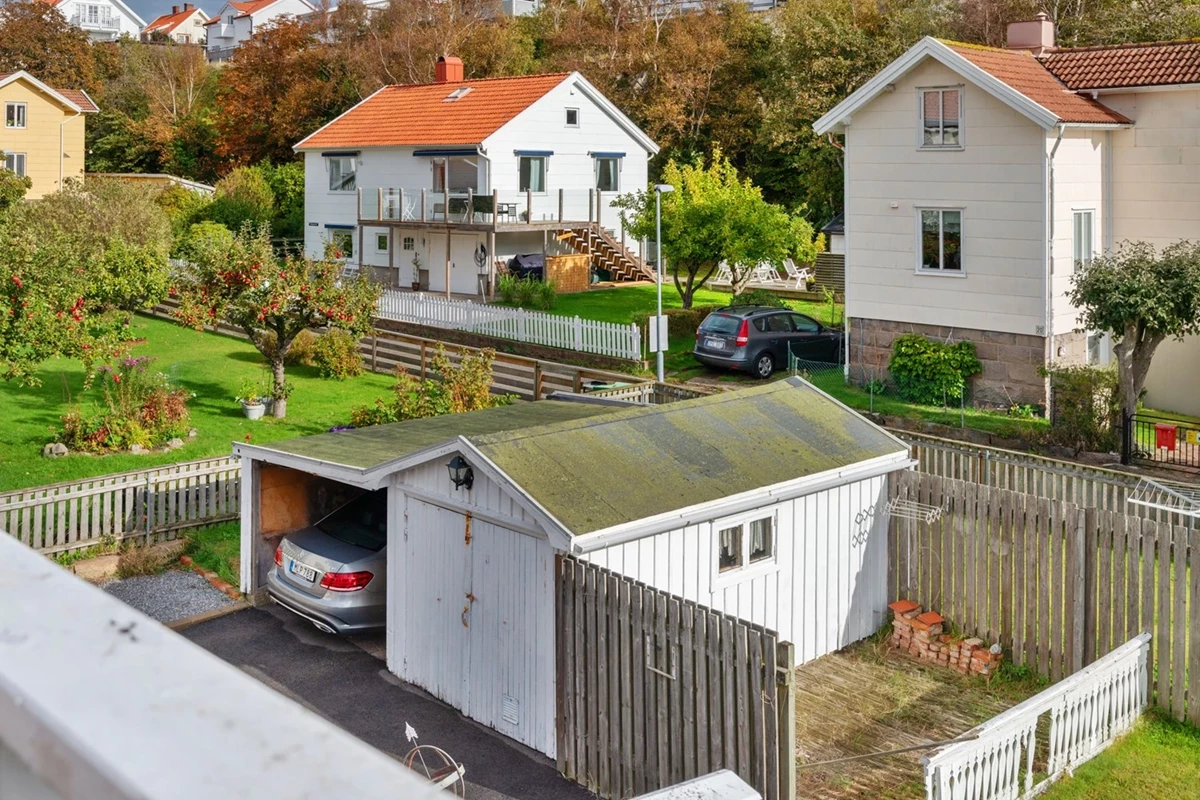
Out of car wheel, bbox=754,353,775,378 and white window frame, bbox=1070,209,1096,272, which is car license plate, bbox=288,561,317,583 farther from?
white window frame, bbox=1070,209,1096,272

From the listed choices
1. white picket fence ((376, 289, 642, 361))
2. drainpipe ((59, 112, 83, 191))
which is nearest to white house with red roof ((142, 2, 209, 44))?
drainpipe ((59, 112, 83, 191))

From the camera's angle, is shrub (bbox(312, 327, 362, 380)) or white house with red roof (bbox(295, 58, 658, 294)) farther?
white house with red roof (bbox(295, 58, 658, 294))

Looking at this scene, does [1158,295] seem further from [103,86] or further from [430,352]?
[103,86]

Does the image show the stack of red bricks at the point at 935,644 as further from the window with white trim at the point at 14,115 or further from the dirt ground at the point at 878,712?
the window with white trim at the point at 14,115

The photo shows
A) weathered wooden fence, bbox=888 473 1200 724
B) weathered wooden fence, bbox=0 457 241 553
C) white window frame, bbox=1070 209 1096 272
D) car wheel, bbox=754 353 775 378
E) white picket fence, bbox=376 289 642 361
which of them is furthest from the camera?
white picket fence, bbox=376 289 642 361

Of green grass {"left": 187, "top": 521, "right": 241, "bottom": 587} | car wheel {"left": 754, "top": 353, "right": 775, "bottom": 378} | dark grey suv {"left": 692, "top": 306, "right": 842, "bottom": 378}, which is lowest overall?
green grass {"left": 187, "top": 521, "right": 241, "bottom": 587}

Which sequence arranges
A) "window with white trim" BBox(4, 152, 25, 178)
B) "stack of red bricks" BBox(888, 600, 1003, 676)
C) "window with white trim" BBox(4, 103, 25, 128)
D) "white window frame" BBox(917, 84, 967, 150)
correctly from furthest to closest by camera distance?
"window with white trim" BBox(4, 152, 25, 178) < "window with white trim" BBox(4, 103, 25, 128) < "white window frame" BBox(917, 84, 967, 150) < "stack of red bricks" BBox(888, 600, 1003, 676)

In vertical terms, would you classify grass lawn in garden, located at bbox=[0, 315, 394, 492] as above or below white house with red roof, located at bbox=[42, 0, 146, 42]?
below
